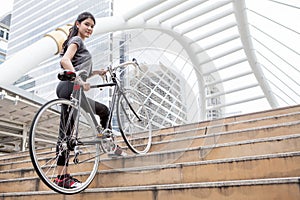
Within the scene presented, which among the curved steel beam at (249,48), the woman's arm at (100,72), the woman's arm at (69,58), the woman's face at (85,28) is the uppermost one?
the curved steel beam at (249,48)

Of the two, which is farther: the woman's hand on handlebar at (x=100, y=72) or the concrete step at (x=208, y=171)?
the woman's hand on handlebar at (x=100, y=72)

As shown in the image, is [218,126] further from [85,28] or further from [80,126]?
[85,28]

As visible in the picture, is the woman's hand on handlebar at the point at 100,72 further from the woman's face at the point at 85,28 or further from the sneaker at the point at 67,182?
the sneaker at the point at 67,182

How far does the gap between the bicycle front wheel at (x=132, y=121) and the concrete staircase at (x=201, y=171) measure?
355mm

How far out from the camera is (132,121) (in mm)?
2598

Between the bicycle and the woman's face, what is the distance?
0.45 metres

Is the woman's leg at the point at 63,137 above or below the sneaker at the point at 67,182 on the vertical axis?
above

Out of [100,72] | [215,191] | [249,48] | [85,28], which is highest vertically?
[249,48]

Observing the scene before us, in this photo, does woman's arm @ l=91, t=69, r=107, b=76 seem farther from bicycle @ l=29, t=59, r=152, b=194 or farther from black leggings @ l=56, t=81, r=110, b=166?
black leggings @ l=56, t=81, r=110, b=166

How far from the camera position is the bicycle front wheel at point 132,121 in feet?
7.78

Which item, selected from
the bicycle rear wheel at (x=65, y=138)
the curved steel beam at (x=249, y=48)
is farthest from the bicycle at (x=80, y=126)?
the curved steel beam at (x=249, y=48)

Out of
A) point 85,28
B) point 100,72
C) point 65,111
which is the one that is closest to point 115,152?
point 65,111

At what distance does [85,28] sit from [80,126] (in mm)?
840

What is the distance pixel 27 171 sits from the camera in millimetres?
3137
